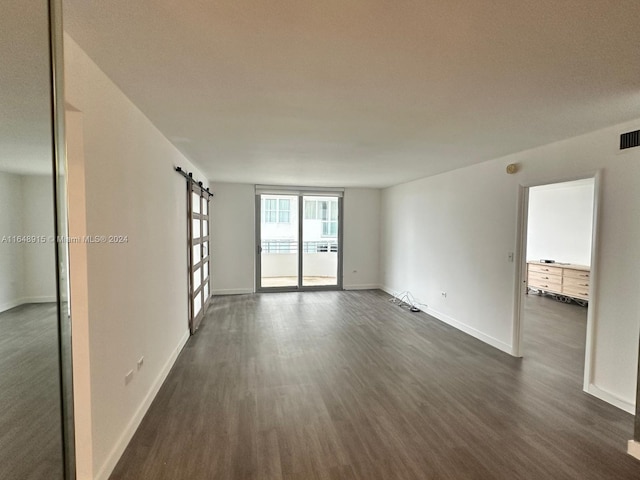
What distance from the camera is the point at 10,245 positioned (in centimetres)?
93

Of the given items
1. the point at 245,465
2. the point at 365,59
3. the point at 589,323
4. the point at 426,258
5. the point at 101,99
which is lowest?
the point at 245,465

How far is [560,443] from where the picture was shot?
2107 mm

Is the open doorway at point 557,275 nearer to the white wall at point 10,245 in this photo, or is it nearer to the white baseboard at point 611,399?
the white baseboard at point 611,399

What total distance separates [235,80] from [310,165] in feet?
8.44

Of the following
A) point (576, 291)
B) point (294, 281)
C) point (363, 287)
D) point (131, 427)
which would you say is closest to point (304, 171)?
point (294, 281)

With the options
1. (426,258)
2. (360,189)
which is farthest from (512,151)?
(360,189)

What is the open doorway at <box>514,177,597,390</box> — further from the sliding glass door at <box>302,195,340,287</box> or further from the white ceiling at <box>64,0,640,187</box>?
the sliding glass door at <box>302,195,340,287</box>

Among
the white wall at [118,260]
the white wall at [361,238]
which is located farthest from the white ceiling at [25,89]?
the white wall at [361,238]

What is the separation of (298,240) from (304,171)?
2.40 meters

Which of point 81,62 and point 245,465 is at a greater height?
point 81,62

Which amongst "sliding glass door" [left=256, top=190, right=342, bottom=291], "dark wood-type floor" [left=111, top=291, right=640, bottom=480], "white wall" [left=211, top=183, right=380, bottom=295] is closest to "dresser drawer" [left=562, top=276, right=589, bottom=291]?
"dark wood-type floor" [left=111, top=291, right=640, bottom=480]

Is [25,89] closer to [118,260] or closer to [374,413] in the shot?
[118,260]

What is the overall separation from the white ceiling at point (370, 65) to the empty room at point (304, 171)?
2cm

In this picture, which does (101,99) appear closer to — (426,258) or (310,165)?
(310,165)
